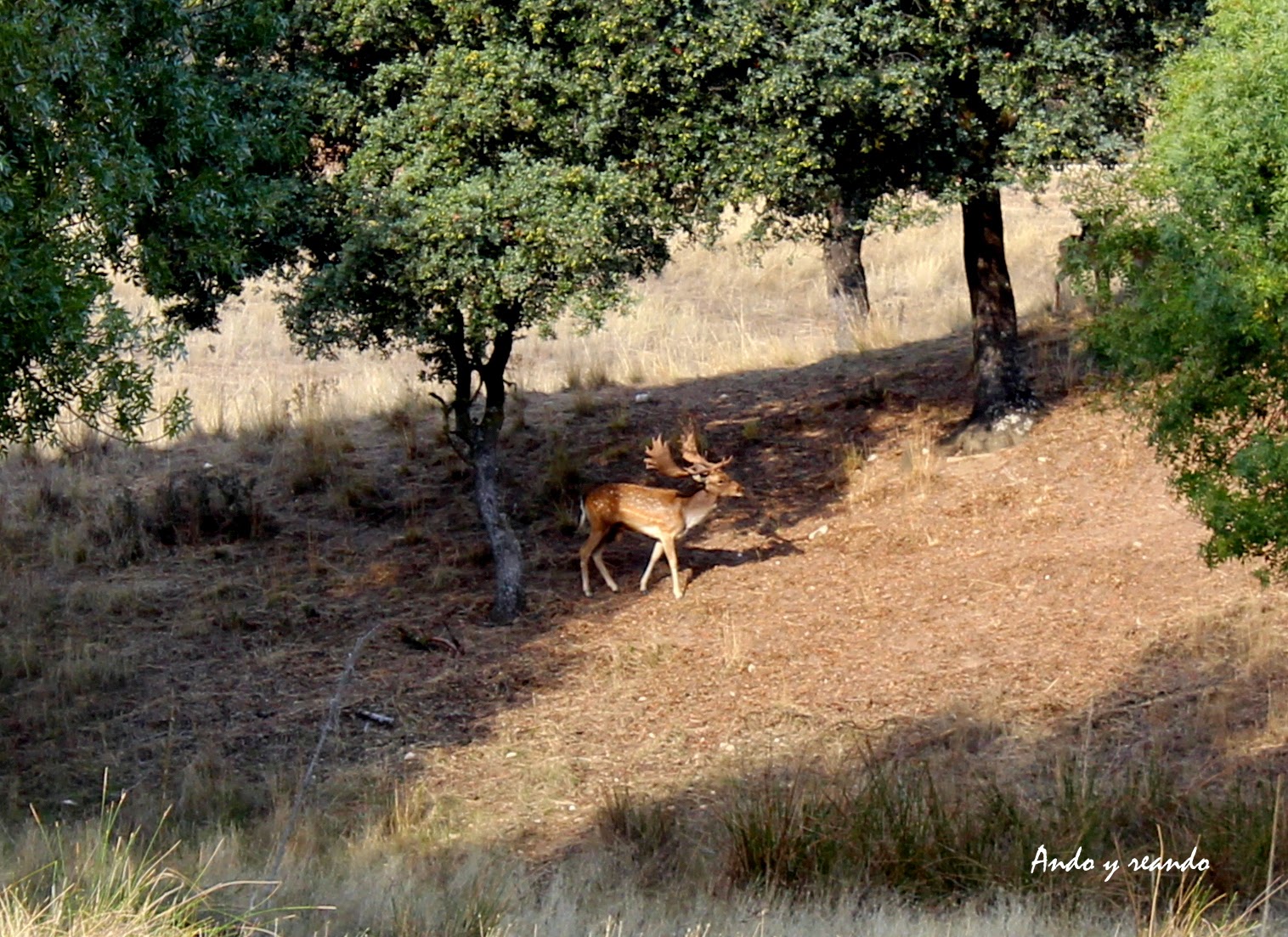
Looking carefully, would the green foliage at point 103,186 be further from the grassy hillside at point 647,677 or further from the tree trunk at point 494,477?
the tree trunk at point 494,477

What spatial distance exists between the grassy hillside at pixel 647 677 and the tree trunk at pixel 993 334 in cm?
52

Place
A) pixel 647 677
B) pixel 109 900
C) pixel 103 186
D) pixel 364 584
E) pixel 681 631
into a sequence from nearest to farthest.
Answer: pixel 109 900, pixel 103 186, pixel 647 677, pixel 681 631, pixel 364 584

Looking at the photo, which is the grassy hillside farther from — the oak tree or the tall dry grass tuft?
the oak tree

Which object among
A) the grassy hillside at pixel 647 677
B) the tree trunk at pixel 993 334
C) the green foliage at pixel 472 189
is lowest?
the grassy hillside at pixel 647 677

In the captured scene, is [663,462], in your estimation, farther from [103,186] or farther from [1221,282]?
[1221,282]

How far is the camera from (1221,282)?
23.4 ft

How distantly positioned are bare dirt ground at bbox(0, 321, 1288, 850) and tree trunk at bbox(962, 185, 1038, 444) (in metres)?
0.42

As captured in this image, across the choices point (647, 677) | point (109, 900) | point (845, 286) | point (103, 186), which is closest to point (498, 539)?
point (647, 677)

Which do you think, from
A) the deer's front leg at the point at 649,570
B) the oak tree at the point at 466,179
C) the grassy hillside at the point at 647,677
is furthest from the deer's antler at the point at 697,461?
the oak tree at the point at 466,179

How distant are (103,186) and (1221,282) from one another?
575 centimetres

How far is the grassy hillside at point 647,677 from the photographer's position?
788 cm

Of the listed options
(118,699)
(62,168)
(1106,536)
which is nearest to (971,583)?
(1106,536)

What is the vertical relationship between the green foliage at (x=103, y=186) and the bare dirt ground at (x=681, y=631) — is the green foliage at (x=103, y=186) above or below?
above

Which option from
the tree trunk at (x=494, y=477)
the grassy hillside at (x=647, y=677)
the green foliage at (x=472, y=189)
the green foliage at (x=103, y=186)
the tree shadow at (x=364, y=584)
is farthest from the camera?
the tree trunk at (x=494, y=477)
